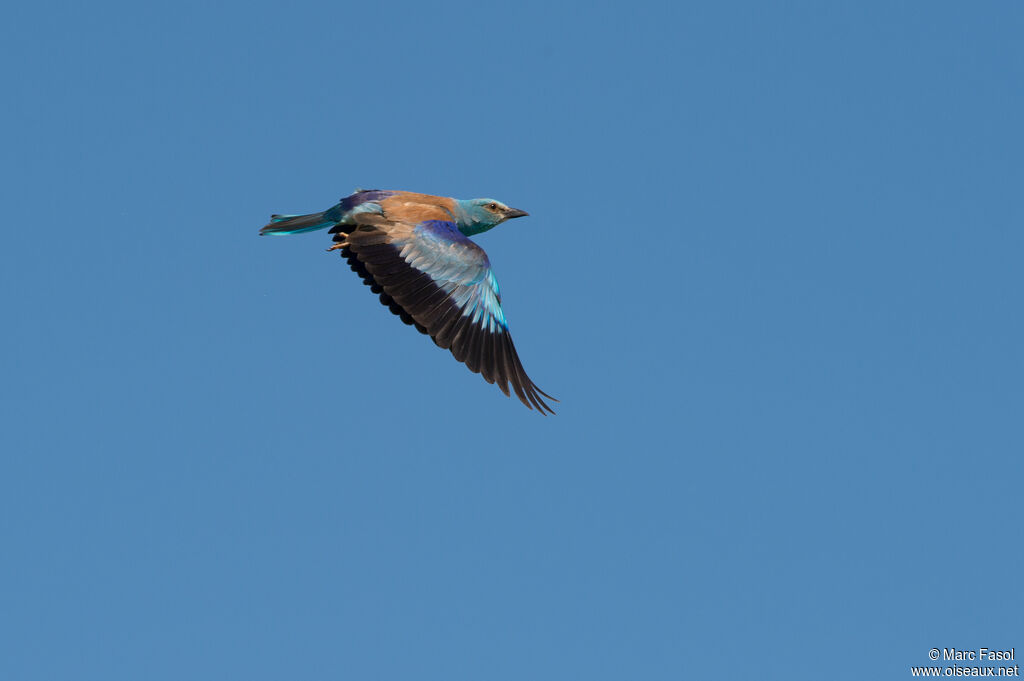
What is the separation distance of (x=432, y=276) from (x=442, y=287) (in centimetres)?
20

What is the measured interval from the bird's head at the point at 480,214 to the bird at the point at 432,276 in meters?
0.83

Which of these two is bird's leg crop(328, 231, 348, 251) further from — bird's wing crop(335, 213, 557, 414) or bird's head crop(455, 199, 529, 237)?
bird's head crop(455, 199, 529, 237)

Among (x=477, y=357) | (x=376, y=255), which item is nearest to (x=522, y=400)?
(x=477, y=357)

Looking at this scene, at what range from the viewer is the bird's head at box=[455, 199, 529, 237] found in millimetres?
20453

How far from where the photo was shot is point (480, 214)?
20656 millimetres

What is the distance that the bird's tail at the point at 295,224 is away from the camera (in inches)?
778

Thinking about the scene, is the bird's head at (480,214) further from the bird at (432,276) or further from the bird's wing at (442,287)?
the bird's wing at (442,287)

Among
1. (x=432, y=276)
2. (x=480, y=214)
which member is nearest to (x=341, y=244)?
(x=432, y=276)

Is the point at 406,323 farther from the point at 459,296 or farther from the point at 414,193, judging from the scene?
the point at 414,193

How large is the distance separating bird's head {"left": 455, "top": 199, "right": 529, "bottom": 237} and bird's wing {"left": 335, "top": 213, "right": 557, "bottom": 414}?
1.57m

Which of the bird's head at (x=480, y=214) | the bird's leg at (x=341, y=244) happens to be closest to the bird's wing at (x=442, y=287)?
the bird's leg at (x=341, y=244)

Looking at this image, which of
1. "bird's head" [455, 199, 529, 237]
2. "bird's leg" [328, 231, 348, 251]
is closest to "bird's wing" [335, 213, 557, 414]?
"bird's leg" [328, 231, 348, 251]

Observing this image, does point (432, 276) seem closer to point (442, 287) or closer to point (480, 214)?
point (442, 287)

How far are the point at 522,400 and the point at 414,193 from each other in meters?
4.11
